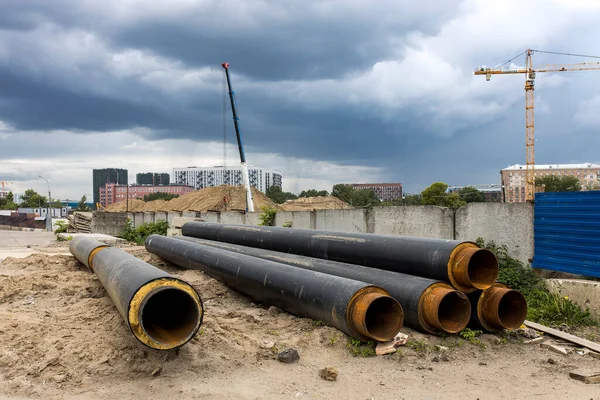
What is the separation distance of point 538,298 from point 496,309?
8.30ft

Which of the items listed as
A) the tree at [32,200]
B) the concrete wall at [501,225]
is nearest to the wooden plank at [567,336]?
the concrete wall at [501,225]

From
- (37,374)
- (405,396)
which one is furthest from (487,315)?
(37,374)

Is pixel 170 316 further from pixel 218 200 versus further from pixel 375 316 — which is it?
pixel 218 200

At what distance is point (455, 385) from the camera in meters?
4.40

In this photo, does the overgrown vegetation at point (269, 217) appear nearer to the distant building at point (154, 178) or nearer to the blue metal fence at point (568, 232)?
the blue metal fence at point (568, 232)

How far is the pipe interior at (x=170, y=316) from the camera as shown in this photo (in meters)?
4.44

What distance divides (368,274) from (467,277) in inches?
50.2

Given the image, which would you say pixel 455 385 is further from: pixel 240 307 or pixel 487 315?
pixel 240 307

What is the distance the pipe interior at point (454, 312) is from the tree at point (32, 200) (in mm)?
126940

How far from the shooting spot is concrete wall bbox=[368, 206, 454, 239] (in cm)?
955

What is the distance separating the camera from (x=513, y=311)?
19.0 feet

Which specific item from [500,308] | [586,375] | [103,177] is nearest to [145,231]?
[500,308]

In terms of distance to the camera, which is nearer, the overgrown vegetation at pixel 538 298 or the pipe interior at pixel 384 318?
the pipe interior at pixel 384 318

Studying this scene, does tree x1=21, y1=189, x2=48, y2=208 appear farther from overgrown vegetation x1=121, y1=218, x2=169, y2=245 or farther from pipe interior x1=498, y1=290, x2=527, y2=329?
pipe interior x1=498, y1=290, x2=527, y2=329
